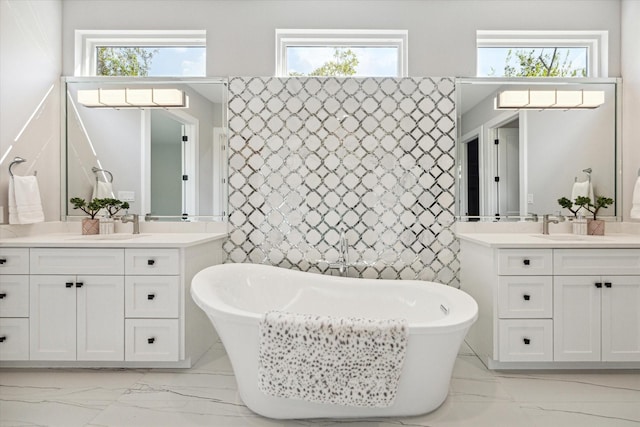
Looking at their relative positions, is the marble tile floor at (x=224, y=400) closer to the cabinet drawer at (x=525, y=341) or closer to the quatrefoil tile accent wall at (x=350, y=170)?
the cabinet drawer at (x=525, y=341)

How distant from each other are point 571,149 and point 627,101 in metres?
0.55

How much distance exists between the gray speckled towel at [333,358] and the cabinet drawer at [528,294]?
99 cm

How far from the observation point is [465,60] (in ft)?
9.56

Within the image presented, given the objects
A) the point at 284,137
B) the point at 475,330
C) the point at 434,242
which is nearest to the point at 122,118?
the point at 284,137

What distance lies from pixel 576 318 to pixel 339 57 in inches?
98.5

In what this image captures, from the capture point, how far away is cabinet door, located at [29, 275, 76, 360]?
2.30 metres

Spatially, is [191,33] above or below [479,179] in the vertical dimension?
above

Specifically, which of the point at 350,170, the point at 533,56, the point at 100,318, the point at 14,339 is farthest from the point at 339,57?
the point at 14,339

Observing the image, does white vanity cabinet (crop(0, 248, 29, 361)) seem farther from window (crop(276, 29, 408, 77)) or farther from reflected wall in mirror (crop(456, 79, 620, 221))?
reflected wall in mirror (crop(456, 79, 620, 221))

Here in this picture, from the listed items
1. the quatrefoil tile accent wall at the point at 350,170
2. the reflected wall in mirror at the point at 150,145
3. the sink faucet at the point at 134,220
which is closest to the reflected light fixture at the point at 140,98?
the reflected wall in mirror at the point at 150,145

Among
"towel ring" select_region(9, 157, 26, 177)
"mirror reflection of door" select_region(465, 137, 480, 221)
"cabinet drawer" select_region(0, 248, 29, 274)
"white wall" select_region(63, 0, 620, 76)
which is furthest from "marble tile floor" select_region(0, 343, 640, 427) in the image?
"white wall" select_region(63, 0, 620, 76)

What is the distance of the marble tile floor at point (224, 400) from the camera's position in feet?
6.04

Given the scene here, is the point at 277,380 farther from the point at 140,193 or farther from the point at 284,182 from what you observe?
the point at 140,193

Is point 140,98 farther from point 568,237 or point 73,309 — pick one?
point 568,237
